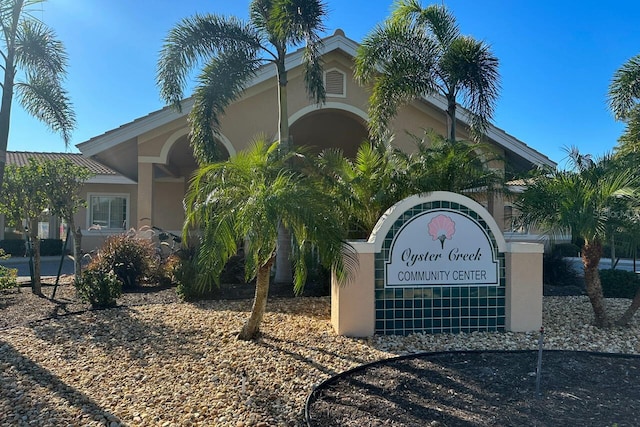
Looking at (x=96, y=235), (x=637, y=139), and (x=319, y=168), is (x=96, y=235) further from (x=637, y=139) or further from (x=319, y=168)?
(x=637, y=139)

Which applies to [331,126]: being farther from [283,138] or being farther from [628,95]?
[628,95]

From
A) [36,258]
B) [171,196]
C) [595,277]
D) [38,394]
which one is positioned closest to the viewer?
[38,394]

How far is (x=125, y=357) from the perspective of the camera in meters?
5.82

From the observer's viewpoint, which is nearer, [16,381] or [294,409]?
[294,409]

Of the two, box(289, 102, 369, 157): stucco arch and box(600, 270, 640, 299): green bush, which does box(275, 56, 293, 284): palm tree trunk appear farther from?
box(600, 270, 640, 299): green bush

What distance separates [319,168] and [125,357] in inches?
176

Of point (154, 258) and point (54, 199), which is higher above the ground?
point (54, 199)

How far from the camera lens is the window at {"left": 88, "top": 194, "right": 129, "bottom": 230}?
20.4m

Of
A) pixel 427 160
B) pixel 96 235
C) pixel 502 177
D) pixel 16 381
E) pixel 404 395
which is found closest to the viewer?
pixel 404 395

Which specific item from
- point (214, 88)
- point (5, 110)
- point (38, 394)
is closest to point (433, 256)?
point (38, 394)

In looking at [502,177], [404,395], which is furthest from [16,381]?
[502,177]

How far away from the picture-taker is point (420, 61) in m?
10.4

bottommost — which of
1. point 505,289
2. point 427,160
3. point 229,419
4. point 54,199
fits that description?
point 229,419

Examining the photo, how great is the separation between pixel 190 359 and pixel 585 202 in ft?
19.7
